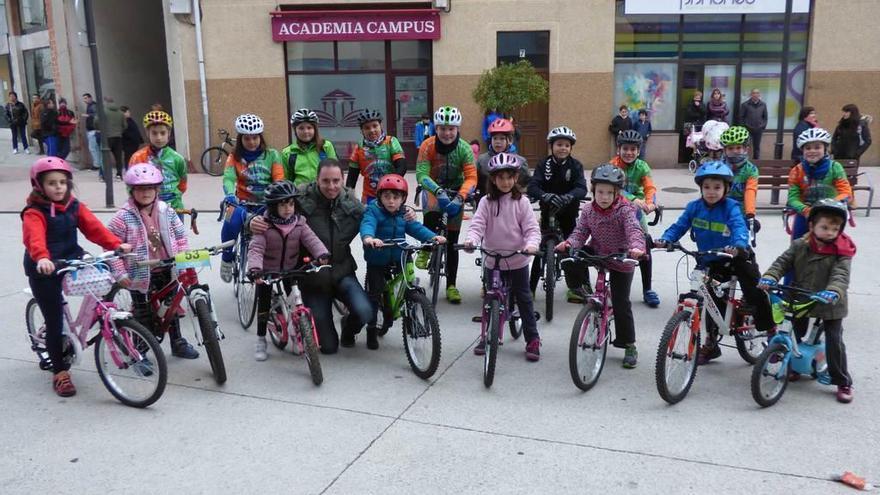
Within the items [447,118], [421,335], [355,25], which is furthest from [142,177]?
[355,25]

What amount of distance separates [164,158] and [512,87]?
10.6 metres

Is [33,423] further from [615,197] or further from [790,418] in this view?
[790,418]

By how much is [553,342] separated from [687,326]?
62.1 inches

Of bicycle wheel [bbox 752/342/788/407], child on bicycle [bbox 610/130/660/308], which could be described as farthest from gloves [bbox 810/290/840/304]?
child on bicycle [bbox 610/130/660/308]

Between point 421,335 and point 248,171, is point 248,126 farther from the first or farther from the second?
point 421,335

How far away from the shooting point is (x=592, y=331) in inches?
204

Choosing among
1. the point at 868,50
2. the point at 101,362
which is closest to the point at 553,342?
the point at 101,362

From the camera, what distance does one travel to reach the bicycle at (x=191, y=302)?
5086 millimetres

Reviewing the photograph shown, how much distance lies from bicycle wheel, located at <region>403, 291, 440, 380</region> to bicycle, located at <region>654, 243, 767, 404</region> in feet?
4.97

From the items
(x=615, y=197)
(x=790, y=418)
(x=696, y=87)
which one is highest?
(x=696, y=87)

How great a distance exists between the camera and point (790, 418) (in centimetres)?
464

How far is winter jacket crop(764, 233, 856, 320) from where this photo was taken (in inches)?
186

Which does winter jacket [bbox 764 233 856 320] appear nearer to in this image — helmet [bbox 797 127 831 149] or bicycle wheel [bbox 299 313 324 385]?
helmet [bbox 797 127 831 149]

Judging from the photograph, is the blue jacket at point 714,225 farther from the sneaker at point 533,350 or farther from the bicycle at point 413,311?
the bicycle at point 413,311
